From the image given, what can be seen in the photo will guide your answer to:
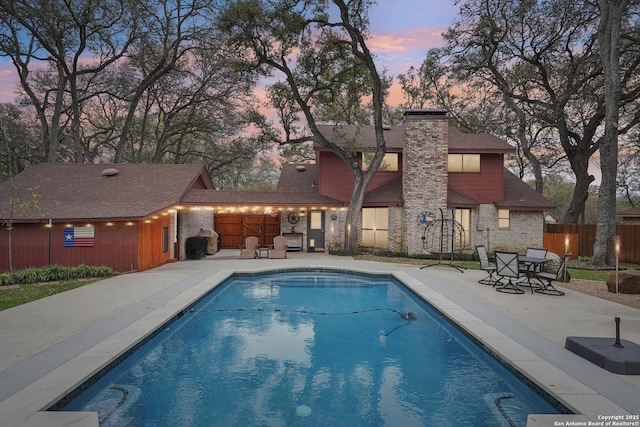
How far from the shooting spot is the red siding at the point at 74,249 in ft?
40.4

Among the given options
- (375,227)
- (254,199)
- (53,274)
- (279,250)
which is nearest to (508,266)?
(279,250)

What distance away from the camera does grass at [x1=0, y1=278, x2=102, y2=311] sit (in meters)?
8.29

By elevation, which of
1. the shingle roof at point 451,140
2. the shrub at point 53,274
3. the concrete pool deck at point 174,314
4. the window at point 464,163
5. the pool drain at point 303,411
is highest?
the shingle roof at point 451,140

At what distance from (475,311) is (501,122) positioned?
22.7 m

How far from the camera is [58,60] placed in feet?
74.8

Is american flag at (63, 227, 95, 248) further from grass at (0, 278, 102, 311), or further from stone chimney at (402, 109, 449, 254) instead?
stone chimney at (402, 109, 449, 254)

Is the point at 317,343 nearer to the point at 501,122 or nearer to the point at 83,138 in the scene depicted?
the point at 501,122

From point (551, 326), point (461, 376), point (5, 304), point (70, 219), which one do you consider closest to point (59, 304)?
point (5, 304)

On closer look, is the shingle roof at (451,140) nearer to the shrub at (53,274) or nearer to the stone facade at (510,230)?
the stone facade at (510,230)

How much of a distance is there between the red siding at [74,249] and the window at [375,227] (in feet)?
35.3

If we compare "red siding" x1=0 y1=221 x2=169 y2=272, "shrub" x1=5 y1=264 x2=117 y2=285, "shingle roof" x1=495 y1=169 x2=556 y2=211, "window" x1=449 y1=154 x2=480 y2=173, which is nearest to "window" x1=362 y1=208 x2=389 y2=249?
"window" x1=449 y1=154 x2=480 y2=173

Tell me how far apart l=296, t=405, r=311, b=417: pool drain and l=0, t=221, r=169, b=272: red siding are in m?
10.3

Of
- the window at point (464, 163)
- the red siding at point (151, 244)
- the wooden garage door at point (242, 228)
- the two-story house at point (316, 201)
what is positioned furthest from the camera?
the wooden garage door at point (242, 228)

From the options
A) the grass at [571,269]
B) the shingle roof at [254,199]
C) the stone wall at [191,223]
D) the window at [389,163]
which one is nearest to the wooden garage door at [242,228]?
the stone wall at [191,223]
